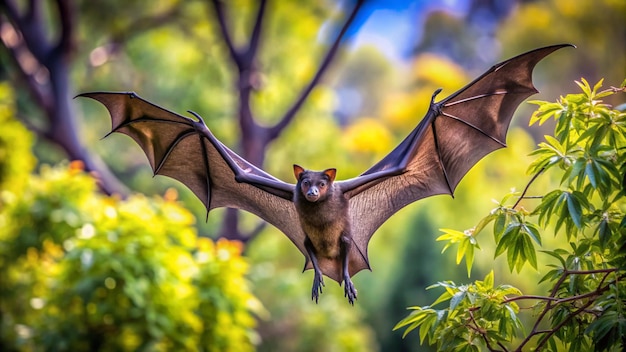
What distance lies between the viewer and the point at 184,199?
20.3 metres

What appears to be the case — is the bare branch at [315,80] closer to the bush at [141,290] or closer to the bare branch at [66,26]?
the bush at [141,290]

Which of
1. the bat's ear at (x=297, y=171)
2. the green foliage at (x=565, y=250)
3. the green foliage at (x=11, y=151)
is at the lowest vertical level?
the green foliage at (x=11, y=151)

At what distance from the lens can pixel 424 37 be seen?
77500 millimetres

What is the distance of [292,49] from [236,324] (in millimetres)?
11195

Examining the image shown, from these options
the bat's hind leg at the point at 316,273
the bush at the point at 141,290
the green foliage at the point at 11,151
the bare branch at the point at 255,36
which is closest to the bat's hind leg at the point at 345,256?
the bat's hind leg at the point at 316,273

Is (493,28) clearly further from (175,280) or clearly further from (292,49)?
(175,280)

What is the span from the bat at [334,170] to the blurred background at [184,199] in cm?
72

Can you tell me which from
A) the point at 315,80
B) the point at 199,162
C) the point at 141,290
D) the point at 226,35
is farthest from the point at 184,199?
the point at 199,162

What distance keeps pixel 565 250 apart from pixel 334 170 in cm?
139

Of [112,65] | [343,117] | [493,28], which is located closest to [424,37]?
[493,28]

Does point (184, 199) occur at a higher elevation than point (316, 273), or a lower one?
lower

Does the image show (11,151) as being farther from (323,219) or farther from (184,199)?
(323,219)

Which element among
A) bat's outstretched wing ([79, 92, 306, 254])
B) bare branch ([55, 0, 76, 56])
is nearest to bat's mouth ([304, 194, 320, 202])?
bat's outstretched wing ([79, 92, 306, 254])

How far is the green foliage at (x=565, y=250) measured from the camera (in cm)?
359
